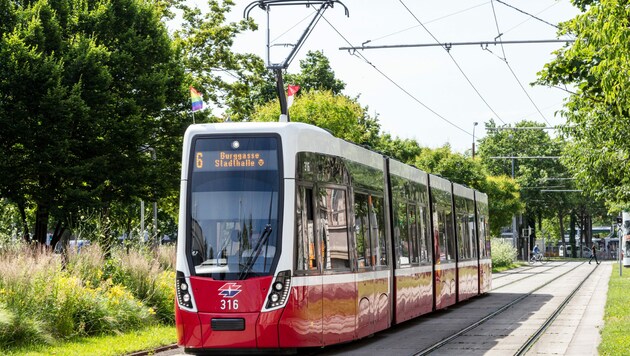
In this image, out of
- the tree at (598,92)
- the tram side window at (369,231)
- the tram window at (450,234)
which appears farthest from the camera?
the tram window at (450,234)

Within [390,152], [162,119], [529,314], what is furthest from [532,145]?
[529,314]

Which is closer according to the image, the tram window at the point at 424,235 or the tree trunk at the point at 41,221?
the tram window at the point at 424,235

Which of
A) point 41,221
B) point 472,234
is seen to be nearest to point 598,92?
point 472,234

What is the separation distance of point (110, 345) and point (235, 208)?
3712 mm

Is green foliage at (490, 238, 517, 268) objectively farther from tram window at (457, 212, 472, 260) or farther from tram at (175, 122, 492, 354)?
tram at (175, 122, 492, 354)

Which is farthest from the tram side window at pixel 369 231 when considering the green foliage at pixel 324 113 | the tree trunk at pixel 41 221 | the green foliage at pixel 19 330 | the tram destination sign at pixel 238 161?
the green foliage at pixel 324 113

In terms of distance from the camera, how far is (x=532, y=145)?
11244cm

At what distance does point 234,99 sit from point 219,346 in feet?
113

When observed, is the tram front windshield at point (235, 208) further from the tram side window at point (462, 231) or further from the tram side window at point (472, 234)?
the tram side window at point (472, 234)

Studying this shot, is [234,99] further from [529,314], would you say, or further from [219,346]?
[219,346]

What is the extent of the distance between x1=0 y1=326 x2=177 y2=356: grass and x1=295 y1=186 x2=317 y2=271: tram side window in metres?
3.27

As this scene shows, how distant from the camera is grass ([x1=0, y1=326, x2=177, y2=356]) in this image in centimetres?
1479

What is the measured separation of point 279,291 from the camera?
43.9 feet

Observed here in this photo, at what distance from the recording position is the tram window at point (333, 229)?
14.6 metres
